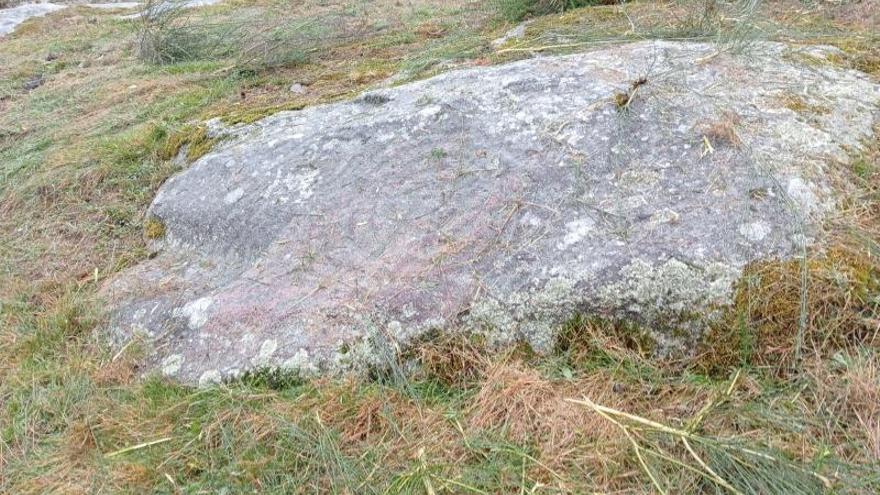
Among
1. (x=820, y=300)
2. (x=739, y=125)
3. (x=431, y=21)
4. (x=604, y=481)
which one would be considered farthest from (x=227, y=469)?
(x=431, y=21)

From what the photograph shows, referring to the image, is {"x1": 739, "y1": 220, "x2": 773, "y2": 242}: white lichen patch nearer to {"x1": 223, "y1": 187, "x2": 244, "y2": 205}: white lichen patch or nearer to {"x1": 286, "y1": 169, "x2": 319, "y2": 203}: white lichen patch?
{"x1": 286, "y1": 169, "x2": 319, "y2": 203}: white lichen patch

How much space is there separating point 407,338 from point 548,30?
3.08 metres

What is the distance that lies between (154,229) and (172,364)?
1.17m

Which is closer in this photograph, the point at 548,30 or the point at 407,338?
the point at 407,338

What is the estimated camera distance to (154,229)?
11.3 ft

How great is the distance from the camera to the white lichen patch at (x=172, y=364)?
2.50 metres

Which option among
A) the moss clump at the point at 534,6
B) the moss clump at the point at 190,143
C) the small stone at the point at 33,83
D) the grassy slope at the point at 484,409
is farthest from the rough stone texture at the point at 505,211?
the small stone at the point at 33,83

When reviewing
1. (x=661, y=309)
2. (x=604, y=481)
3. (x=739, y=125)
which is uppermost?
(x=739, y=125)

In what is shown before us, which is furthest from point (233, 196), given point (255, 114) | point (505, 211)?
point (505, 211)

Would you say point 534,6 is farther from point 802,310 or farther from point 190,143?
point 802,310

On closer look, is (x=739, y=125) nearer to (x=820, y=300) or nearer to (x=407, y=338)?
(x=820, y=300)

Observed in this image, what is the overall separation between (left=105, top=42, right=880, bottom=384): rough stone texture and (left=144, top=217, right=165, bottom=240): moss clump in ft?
0.11

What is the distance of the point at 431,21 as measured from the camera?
702 centimetres

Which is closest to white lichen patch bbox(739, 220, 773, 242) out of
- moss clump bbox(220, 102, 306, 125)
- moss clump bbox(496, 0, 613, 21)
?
moss clump bbox(220, 102, 306, 125)
